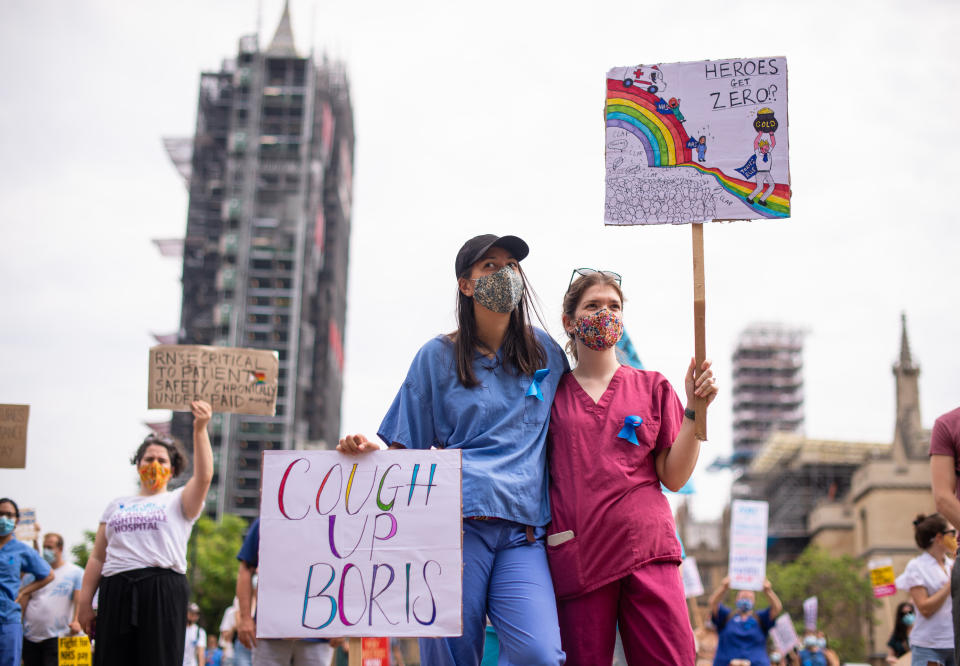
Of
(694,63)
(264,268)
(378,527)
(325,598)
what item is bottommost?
(325,598)

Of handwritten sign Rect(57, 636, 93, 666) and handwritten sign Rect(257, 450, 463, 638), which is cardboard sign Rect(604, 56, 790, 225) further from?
handwritten sign Rect(57, 636, 93, 666)

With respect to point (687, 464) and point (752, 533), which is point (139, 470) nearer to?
point (687, 464)

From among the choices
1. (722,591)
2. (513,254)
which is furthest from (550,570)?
(722,591)

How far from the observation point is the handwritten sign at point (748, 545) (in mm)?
13672

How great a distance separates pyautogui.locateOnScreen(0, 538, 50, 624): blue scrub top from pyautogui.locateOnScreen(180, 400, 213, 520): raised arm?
2.25 m

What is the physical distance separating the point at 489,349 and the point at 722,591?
8.06 meters

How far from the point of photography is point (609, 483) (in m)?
4.78

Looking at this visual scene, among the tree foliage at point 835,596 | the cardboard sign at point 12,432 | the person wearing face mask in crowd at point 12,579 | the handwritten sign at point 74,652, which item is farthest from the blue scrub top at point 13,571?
the tree foliage at point 835,596

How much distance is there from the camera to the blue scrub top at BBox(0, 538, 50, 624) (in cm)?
807

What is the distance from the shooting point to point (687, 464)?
15.9ft

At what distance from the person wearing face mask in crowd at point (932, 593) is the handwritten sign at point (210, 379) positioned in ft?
16.2

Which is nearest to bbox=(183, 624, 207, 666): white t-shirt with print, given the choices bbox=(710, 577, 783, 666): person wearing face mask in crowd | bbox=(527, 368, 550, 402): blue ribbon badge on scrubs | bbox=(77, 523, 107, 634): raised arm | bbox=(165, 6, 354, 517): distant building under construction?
bbox=(710, 577, 783, 666): person wearing face mask in crowd

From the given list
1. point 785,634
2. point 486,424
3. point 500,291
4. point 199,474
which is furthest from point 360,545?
point 785,634

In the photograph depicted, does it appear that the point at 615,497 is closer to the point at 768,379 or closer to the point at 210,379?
the point at 210,379
